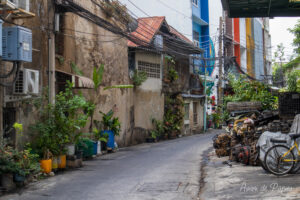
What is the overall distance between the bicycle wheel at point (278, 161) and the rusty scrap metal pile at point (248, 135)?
142cm

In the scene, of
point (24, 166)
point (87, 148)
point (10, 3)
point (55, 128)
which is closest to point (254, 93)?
point (87, 148)

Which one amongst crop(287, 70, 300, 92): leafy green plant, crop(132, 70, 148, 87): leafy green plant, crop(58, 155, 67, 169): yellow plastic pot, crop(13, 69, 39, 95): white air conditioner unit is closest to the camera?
crop(13, 69, 39, 95): white air conditioner unit

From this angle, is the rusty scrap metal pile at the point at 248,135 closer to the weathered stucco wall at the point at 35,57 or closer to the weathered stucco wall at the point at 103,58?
the weathered stucco wall at the point at 103,58

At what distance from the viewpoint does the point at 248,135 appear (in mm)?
12367

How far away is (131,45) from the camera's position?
70.5ft

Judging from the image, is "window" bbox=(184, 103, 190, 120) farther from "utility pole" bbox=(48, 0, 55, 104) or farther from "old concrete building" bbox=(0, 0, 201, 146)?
"utility pole" bbox=(48, 0, 55, 104)

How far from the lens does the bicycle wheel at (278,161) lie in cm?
901

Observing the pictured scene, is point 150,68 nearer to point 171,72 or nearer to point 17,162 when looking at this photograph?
point 171,72

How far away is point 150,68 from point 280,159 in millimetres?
15286

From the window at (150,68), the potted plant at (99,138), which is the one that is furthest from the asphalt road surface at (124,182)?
the window at (150,68)

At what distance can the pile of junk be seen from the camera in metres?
10.3

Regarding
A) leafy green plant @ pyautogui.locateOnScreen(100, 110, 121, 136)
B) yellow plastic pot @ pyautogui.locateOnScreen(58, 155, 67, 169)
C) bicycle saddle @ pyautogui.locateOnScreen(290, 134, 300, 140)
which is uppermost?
leafy green plant @ pyautogui.locateOnScreen(100, 110, 121, 136)

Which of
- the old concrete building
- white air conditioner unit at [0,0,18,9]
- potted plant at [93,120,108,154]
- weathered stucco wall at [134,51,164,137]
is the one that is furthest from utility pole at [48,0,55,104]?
weathered stucco wall at [134,51,164,137]

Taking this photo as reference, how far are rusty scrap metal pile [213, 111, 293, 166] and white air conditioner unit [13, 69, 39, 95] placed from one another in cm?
654
